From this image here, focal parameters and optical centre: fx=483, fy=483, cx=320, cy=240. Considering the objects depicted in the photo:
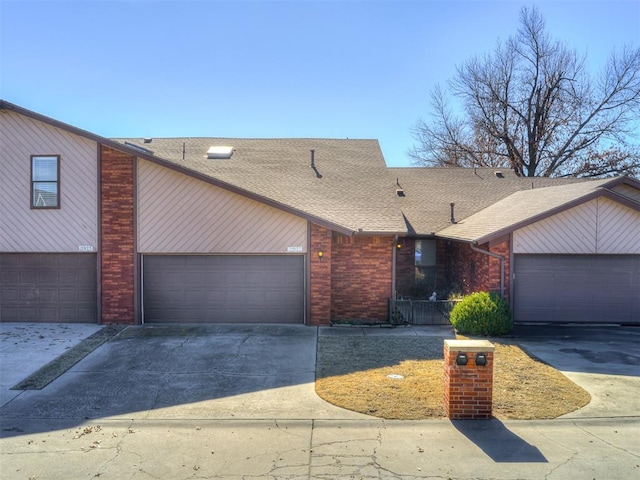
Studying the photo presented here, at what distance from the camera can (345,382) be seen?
8711 mm

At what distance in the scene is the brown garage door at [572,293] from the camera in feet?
45.1

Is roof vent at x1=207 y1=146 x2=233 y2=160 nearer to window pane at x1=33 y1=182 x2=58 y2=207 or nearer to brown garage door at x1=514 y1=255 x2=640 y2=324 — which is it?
window pane at x1=33 y1=182 x2=58 y2=207

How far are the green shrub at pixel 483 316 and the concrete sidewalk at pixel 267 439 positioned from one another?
4.15m

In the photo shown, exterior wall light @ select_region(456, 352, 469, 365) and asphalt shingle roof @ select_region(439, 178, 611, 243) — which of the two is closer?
exterior wall light @ select_region(456, 352, 469, 365)

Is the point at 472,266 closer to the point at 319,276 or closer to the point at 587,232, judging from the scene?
the point at 587,232

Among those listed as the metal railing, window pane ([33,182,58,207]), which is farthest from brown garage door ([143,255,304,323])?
window pane ([33,182,58,207])

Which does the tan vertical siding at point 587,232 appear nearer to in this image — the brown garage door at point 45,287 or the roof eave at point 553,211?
the roof eave at point 553,211

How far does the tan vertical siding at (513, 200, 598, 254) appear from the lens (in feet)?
44.6

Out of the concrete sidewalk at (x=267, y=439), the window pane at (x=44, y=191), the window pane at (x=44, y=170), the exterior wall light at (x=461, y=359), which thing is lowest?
the concrete sidewalk at (x=267, y=439)

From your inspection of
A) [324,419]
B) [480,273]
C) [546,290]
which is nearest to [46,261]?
[324,419]

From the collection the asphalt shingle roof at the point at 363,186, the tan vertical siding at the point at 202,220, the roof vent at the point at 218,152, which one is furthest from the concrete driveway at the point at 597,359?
the roof vent at the point at 218,152

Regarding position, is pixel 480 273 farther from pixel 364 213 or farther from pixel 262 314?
pixel 262 314

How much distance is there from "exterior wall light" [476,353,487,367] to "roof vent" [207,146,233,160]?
1433 cm

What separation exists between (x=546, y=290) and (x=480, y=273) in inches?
72.6
